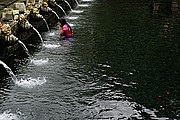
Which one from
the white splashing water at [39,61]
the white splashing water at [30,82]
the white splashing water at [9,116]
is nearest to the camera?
the white splashing water at [9,116]

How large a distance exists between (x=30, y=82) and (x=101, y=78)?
2900 millimetres

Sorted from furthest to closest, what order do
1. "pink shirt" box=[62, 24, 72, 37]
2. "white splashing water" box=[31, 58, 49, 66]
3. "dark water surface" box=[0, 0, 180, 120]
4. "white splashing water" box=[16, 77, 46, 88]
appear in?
"pink shirt" box=[62, 24, 72, 37], "white splashing water" box=[31, 58, 49, 66], "white splashing water" box=[16, 77, 46, 88], "dark water surface" box=[0, 0, 180, 120]

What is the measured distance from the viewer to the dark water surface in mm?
11789

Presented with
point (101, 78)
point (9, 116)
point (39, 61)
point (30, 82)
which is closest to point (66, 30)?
point (39, 61)

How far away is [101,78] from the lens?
574 inches

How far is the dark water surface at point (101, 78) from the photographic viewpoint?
1179 cm

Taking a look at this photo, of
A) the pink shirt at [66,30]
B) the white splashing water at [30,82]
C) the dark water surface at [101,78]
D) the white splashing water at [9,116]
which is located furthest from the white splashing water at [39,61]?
the white splashing water at [9,116]

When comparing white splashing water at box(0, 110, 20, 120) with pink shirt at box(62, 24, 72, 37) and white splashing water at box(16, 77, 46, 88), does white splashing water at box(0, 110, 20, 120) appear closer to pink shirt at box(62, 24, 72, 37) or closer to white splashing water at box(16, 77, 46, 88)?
white splashing water at box(16, 77, 46, 88)

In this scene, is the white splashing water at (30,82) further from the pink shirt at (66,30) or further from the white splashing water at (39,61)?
the pink shirt at (66,30)

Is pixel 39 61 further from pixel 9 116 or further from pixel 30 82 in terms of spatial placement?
pixel 9 116

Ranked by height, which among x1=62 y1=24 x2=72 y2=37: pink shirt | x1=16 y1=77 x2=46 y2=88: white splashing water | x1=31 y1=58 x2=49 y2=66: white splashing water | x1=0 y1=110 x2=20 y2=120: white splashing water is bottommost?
x1=0 y1=110 x2=20 y2=120: white splashing water

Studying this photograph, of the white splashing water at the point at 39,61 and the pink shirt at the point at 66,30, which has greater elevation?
the pink shirt at the point at 66,30

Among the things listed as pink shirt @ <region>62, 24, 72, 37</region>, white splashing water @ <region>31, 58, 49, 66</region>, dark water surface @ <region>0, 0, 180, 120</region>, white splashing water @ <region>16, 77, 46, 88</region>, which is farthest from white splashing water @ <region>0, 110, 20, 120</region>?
pink shirt @ <region>62, 24, 72, 37</region>

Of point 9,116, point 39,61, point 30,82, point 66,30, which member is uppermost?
point 66,30
